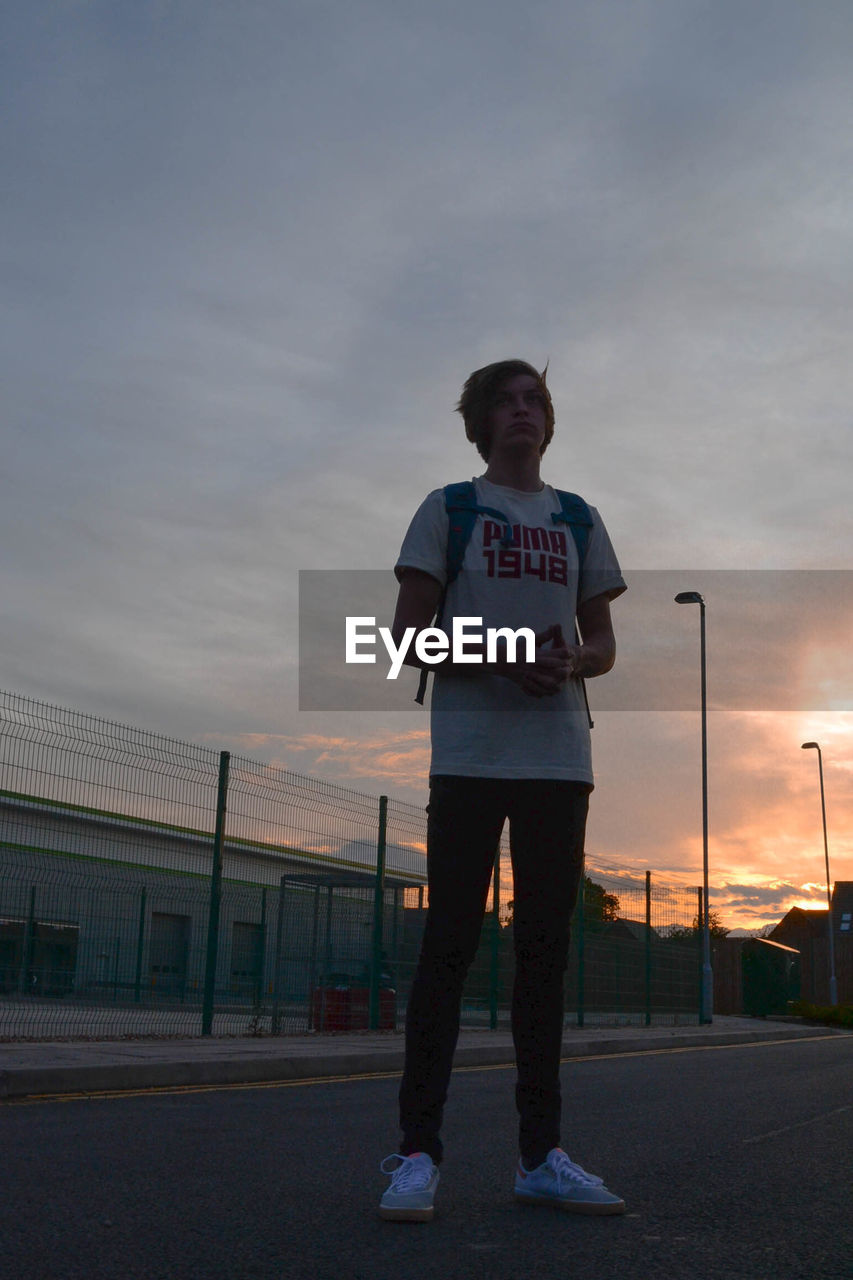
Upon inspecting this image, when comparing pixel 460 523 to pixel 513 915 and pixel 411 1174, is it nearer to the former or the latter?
pixel 513 915

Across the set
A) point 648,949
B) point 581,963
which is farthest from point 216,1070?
point 648,949

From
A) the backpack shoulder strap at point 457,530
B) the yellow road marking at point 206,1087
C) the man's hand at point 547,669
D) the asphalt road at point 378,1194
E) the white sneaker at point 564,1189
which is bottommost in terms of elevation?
the yellow road marking at point 206,1087

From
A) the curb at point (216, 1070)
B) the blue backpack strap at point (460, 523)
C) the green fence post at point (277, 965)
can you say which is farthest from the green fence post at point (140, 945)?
the blue backpack strap at point (460, 523)

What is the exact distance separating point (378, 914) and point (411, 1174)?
38.9ft

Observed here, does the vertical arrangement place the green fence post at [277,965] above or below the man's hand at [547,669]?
below

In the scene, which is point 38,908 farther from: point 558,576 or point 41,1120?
point 558,576

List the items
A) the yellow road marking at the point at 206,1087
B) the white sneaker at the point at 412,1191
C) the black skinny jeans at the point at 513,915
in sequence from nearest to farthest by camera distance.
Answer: the white sneaker at the point at 412,1191
the black skinny jeans at the point at 513,915
the yellow road marking at the point at 206,1087

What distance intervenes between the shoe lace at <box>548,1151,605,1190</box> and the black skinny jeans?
1.4 inches

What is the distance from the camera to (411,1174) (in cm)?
306

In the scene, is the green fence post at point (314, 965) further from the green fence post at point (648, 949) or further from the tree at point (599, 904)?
A: the green fence post at point (648, 949)

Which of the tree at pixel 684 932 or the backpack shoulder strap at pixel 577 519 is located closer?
the backpack shoulder strap at pixel 577 519

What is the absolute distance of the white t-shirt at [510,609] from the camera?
128 inches

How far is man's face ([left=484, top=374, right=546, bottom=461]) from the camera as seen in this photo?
3.62 m

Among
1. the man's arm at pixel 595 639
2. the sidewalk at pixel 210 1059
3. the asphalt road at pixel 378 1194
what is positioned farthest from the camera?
the sidewalk at pixel 210 1059
